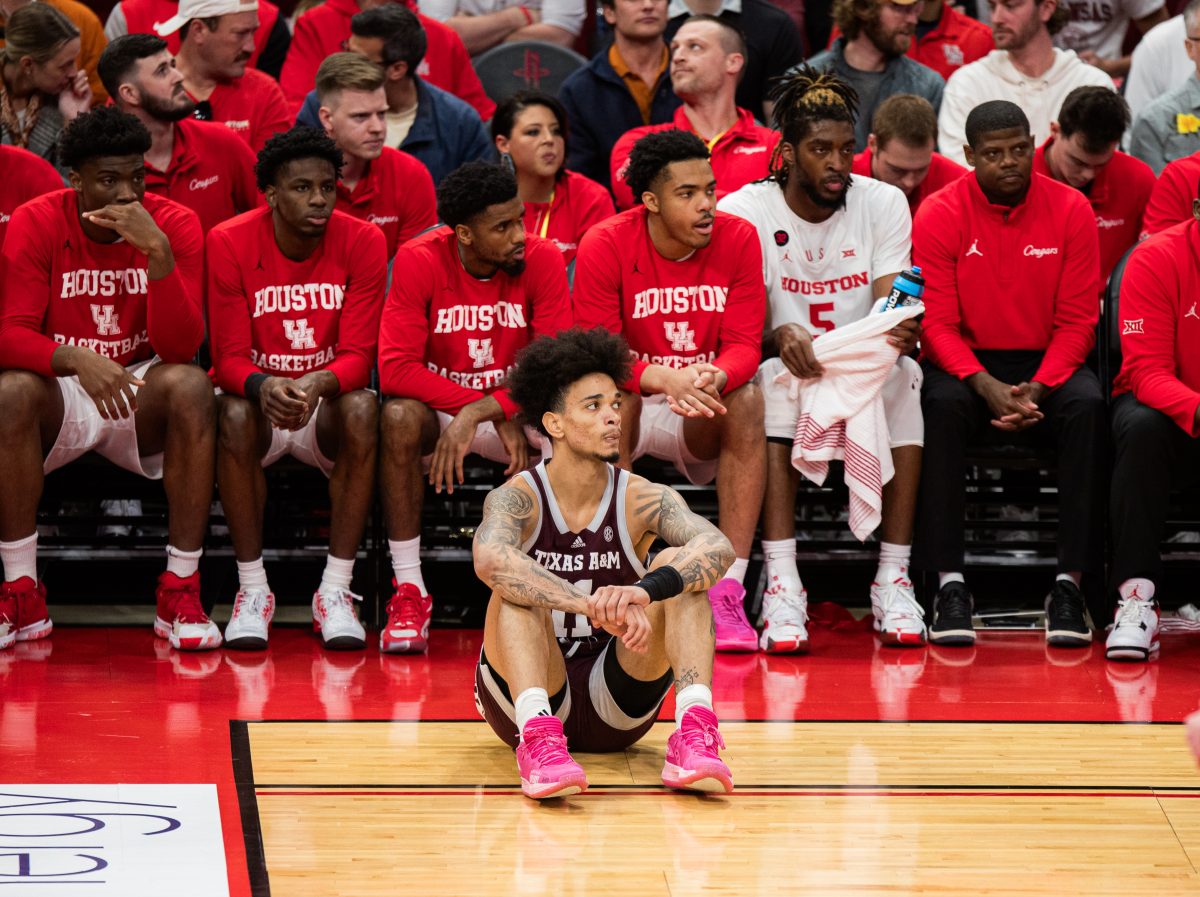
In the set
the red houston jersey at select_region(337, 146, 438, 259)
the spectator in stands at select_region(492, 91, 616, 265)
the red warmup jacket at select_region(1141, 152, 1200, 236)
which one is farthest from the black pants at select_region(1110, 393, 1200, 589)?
the red houston jersey at select_region(337, 146, 438, 259)

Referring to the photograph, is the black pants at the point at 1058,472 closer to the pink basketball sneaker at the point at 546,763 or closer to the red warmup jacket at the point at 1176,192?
the red warmup jacket at the point at 1176,192

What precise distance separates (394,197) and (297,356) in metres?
0.98

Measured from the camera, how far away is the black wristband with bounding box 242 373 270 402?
19.3 feet

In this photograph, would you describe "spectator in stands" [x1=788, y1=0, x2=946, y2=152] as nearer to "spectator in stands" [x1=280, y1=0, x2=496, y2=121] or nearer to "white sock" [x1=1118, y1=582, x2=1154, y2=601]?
"spectator in stands" [x1=280, y1=0, x2=496, y2=121]

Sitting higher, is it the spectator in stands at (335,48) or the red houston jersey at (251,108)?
the spectator in stands at (335,48)

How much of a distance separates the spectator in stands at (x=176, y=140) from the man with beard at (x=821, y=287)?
1923mm

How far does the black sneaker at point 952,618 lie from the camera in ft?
19.8

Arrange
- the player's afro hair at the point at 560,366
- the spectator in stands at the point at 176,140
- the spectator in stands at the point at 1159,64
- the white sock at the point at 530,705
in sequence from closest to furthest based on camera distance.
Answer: the white sock at the point at 530,705 < the player's afro hair at the point at 560,366 < the spectator in stands at the point at 176,140 < the spectator in stands at the point at 1159,64

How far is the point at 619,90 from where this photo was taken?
7617mm

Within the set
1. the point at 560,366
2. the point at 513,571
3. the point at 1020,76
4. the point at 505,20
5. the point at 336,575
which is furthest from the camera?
the point at 505,20

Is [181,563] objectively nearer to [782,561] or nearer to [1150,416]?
[782,561]

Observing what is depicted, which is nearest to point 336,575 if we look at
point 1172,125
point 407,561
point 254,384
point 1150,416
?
point 407,561

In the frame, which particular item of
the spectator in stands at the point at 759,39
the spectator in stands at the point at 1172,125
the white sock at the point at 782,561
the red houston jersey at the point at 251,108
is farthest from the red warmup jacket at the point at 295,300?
the spectator in stands at the point at 1172,125

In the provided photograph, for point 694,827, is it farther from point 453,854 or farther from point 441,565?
point 441,565
